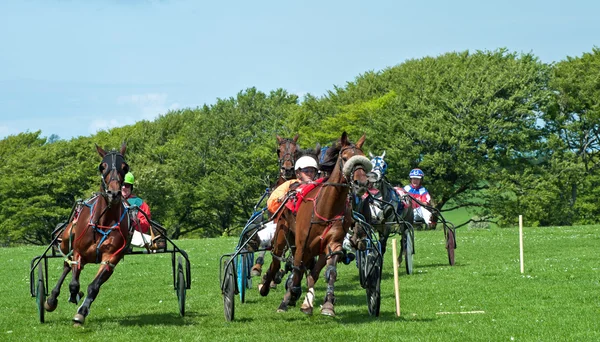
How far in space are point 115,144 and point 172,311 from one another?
197 ft

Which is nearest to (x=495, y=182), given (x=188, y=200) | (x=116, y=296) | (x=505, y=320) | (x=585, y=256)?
(x=188, y=200)

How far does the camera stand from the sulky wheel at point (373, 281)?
10.9 meters

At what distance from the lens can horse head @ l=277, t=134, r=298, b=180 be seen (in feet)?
48.4

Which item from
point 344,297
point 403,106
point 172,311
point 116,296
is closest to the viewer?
point 172,311

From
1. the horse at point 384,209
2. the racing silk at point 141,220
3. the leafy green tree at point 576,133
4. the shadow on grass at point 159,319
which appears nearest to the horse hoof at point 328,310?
the shadow on grass at point 159,319

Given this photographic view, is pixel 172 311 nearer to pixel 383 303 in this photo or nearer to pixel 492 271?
pixel 383 303

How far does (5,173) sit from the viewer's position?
6612 centimetres

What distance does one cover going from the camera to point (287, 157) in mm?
14969

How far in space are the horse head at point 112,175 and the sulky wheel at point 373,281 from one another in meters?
3.26

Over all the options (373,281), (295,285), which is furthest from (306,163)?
(373,281)

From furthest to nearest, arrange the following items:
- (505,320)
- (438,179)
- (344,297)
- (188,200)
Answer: (188,200)
(438,179)
(344,297)
(505,320)

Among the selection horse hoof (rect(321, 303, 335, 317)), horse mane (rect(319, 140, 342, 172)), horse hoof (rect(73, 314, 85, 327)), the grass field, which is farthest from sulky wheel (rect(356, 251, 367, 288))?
horse hoof (rect(73, 314, 85, 327))

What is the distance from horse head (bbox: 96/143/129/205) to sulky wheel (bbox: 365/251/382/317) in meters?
3.26

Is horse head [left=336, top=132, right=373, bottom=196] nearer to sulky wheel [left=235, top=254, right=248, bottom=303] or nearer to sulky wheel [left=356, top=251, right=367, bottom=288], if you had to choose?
sulky wheel [left=356, top=251, right=367, bottom=288]
